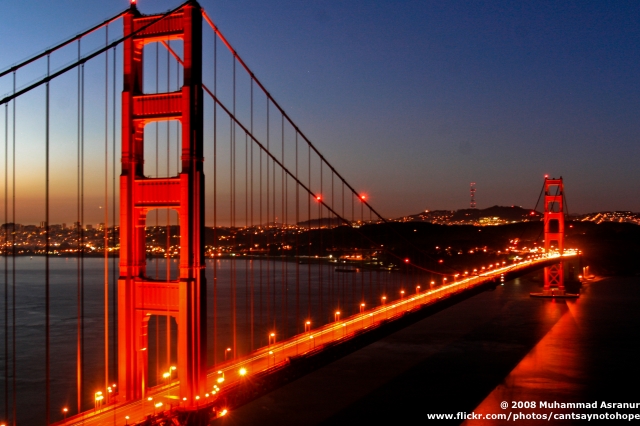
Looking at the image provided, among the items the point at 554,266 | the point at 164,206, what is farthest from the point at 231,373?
the point at 554,266

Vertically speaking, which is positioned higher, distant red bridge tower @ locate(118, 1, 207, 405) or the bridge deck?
distant red bridge tower @ locate(118, 1, 207, 405)

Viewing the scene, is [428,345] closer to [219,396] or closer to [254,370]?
[254,370]

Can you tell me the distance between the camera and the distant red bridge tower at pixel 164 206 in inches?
346

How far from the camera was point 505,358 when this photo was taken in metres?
22.8

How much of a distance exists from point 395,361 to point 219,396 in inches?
524

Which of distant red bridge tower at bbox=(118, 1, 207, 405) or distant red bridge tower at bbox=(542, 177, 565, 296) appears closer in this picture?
distant red bridge tower at bbox=(118, 1, 207, 405)

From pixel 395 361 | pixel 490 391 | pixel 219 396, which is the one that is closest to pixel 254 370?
pixel 219 396

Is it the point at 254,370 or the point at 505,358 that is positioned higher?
the point at 254,370

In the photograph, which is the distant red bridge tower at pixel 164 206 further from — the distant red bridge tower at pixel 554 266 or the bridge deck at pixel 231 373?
the distant red bridge tower at pixel 554 266

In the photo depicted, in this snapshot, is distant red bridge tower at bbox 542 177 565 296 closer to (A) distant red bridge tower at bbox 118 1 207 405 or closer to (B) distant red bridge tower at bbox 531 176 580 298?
(B) distant red bridge tower at bbox 531 176 580 298

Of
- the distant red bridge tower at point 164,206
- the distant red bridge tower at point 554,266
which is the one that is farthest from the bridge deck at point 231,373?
the distant red bridge tower at point 554,266

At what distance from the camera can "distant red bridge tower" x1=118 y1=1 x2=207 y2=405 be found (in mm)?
8789

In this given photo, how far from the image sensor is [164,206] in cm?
894

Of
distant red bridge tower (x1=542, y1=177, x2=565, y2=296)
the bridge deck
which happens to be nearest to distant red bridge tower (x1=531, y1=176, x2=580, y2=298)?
distant red bridge tower (x1=542, y1=177, x2=565, y2=296)
